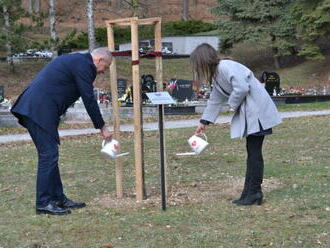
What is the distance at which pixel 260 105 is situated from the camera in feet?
19.1

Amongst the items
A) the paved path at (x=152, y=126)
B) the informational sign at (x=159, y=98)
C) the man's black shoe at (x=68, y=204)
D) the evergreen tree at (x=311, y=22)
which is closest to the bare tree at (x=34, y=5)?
the evergreen tree at (x=311, y=22)

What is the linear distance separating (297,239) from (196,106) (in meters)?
13.6

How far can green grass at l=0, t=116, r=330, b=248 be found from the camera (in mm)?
4984

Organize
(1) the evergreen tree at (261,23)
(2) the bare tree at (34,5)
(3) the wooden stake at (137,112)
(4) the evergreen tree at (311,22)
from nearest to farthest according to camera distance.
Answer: (3) the wooden stake at (137,112)
(4) the evergreen tree at (311,22)
(1) the evergreen tree at (261,23)
(2) the bare tree at (34,5)

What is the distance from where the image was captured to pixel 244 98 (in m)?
5.80

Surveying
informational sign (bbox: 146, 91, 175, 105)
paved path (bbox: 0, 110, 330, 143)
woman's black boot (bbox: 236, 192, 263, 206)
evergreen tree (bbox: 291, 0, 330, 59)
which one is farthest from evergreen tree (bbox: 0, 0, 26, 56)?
woman's black boot (bbox: 236, 192, 263, 206)

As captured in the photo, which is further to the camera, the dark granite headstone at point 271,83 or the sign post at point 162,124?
the dark granite headstone at point 271,83

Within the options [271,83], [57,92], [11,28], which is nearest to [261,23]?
[271,83]

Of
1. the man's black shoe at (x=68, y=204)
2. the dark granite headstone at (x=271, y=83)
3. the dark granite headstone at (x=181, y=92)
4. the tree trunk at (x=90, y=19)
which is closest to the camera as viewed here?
the man's black shoe at (x=68, y=204)

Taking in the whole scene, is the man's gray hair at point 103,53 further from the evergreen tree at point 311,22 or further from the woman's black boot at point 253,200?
the evergreen tree at point 311,22

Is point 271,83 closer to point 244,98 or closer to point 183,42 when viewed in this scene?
point 183,42

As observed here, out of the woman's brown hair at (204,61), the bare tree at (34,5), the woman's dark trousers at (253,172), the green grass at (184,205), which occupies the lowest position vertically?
the green grass at (184,205)

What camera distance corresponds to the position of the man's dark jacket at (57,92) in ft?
18.8

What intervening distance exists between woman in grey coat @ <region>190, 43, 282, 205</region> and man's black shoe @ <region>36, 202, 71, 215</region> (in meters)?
1.48
